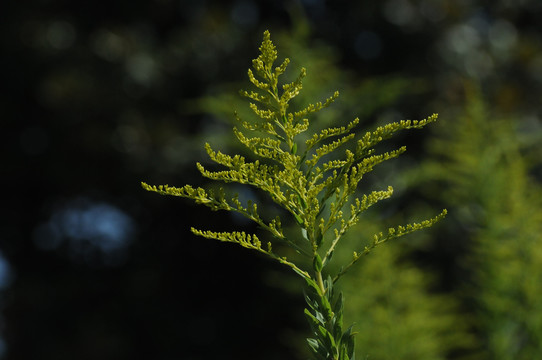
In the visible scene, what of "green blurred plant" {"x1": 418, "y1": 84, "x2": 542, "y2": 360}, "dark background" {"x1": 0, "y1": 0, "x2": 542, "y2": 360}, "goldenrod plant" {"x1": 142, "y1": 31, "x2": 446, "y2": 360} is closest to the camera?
"goldenrod plant" {"x1": 142, "y1": 31, "x2": 446, "y2": 360}

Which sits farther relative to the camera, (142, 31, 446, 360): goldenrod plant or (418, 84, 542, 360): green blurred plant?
(418, 84, 542, 360): green blurred plant

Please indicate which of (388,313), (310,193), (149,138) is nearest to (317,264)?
(310,193)

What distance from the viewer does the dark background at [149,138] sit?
5.88 metres

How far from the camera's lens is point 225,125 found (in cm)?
524

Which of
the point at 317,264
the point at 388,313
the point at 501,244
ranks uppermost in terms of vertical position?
the point at 501,244

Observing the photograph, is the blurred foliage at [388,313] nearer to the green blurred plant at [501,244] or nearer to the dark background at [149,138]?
the green blurred plant at [501,244]

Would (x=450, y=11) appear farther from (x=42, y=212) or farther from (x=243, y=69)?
(x=42, y=212)

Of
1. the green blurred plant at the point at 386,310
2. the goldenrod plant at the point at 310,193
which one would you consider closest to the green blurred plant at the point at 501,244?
the green blurred plant at the point at 386,310

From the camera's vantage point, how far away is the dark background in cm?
588

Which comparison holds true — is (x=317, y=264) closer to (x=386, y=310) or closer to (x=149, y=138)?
(x=386, y=310)

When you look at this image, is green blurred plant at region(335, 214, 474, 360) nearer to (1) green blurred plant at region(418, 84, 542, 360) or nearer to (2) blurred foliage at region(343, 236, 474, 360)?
(2) blurred foliage at region(343, 236, 474, 360)

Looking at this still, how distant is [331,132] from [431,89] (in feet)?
16.8

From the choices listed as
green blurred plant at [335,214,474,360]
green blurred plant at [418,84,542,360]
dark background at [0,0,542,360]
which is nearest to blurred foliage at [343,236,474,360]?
green blurred plant at [335,214,474,360]

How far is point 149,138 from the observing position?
5938mm
